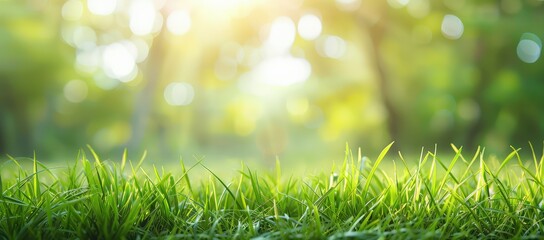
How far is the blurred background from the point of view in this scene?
1266cm

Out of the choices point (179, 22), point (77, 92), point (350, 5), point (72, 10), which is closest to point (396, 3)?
point (350, 5)

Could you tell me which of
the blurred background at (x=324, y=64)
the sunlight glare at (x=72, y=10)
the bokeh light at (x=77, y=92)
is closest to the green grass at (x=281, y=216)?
the blurred background at (x=324, y=64)

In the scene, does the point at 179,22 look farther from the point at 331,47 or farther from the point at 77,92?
the point at 77,92

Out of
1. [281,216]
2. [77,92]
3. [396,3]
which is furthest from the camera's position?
[77,92]

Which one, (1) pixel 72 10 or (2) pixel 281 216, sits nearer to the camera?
(2) pixel 281 216

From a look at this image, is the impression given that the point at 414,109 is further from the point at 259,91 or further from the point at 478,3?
the point at 259,91

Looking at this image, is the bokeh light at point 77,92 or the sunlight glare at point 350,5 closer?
the sunlight glare at point 350,5

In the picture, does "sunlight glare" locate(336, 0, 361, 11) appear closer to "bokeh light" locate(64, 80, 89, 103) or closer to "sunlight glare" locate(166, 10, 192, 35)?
"sunlight glare" locate(166, 10, 192, 35)

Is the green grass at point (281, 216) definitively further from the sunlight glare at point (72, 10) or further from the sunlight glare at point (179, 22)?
the sunlight glare at point (72, 10)

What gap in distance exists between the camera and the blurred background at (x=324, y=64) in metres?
12.7

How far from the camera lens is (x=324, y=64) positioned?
630 inches

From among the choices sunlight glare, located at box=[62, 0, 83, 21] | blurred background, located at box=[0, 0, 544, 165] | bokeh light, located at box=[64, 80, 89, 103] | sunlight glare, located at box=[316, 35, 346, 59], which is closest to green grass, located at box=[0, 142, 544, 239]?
blurred background, located at box=[0, 0, 544, 165]

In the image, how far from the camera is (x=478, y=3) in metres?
11.9

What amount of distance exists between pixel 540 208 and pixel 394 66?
13144 millimetres
